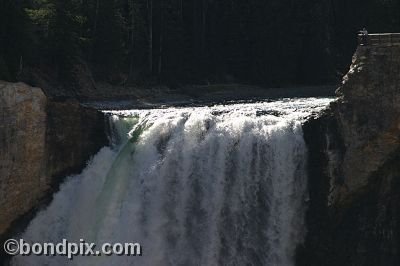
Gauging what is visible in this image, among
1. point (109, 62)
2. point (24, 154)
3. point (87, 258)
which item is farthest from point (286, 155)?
point (109, 62)

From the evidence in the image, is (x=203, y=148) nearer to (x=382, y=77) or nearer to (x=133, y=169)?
(x=133, y=169)

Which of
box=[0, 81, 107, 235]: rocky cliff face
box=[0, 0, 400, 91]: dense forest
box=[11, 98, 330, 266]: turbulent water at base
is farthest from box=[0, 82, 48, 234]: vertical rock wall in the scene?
box=[0, 0, 400, 91]: dense forest

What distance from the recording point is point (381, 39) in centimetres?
2042

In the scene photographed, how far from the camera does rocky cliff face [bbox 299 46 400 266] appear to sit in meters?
20.2

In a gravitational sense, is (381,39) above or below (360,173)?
above

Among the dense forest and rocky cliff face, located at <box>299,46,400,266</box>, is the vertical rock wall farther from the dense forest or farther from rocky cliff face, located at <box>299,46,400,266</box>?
the dense forest

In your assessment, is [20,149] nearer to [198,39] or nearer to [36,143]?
[36,143]

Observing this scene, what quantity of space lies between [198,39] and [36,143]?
94.3 feet

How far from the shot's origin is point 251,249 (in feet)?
68.3

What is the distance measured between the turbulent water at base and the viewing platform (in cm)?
332

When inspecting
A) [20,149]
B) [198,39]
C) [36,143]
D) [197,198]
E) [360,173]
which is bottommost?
[197,198]

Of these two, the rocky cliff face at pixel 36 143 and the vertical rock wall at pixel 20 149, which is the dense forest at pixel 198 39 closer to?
the rocky cliff face at pixel 36 143

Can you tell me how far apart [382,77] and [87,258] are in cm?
1189

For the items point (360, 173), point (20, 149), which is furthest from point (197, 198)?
point (20, 149)
